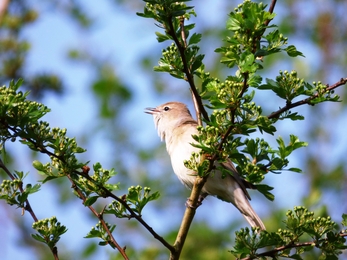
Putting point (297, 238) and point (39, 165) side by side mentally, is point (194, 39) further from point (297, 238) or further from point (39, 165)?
point (297, 238)

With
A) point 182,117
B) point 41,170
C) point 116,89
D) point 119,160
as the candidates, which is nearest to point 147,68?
point 116,89

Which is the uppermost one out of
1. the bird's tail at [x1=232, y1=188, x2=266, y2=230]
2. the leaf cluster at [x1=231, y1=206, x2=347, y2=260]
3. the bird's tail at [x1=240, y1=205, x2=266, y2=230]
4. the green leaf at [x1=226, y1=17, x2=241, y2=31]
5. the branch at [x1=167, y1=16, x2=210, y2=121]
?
the bird's tail at [x1=232, y1=188, x2=266, y2=230]

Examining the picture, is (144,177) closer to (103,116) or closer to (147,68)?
(103,116)

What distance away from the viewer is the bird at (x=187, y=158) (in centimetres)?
→ 520

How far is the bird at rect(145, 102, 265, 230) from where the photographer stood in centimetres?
520

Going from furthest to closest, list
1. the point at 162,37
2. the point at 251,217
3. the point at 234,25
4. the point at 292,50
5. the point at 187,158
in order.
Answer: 1. the point at 187,158
2. the point at 251,217
3. the point at 162,37
4. the point at 292,50
5. the point at 234,25

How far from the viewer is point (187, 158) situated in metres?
5.48

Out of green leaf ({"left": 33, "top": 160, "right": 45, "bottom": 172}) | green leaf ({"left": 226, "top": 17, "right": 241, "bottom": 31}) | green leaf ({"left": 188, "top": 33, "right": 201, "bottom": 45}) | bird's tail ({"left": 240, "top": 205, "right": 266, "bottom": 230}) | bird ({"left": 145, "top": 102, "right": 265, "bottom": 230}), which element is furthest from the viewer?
bird ({"left": 145, "top": 102, "right": 265, "bottom": 230})

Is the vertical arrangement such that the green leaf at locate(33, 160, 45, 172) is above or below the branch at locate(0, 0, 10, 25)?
below

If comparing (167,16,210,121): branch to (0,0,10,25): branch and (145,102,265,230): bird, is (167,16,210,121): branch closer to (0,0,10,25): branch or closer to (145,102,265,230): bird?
(145,102,265,230): bird

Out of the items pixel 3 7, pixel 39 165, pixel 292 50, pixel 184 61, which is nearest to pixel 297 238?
pixel 292 50

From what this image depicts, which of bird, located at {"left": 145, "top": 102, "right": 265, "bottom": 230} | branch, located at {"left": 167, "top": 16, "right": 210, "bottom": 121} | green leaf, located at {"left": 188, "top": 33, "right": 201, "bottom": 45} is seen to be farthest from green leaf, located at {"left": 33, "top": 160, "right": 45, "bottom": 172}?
bird, located at {"left": 145, "top": 102, "right": 265, "bottom": 230}

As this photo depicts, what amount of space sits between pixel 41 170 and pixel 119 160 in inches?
295

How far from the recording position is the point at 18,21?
6.42 metres
